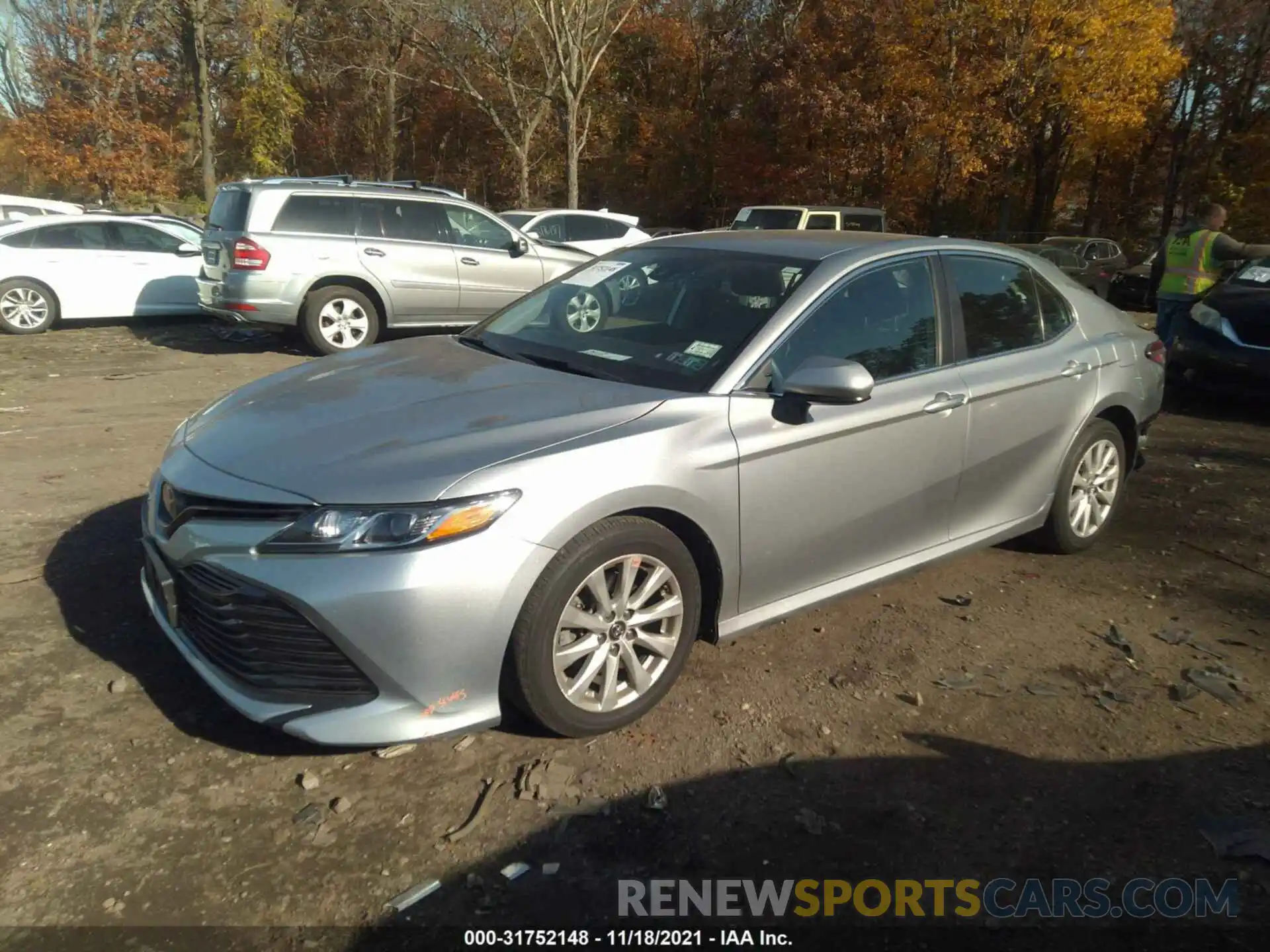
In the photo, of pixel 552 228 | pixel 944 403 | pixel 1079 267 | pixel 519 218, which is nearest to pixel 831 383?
pixel 944 403

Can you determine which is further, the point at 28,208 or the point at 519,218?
the point at 28,208

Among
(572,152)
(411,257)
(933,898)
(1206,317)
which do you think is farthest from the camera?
(572,152)

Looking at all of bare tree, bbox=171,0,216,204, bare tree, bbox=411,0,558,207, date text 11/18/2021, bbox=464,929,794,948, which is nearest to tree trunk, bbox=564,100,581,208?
bare tree, bbox=411,0,558,207

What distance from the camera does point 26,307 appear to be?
1180 cm

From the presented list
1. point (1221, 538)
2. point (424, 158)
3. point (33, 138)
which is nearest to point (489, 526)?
point (1221, 538)

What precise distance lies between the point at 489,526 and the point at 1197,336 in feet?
26.4

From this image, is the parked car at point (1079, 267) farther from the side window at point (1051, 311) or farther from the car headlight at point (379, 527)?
the car headlight at point (379, 527)

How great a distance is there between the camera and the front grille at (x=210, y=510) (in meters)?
2.94

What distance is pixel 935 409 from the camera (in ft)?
13.4

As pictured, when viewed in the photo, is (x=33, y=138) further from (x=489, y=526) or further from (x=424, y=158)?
(x=489, y=526)

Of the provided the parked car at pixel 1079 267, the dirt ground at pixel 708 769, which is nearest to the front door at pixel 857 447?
the dirt ground at pixel 708 769

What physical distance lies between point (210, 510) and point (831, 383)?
2.08 meters

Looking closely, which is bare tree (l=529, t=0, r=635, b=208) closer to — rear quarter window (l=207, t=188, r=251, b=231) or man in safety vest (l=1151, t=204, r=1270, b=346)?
rear quarter window (l=207, t=188, r=251, b=231)

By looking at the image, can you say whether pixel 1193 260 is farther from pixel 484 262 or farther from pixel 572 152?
pixel 572 152
